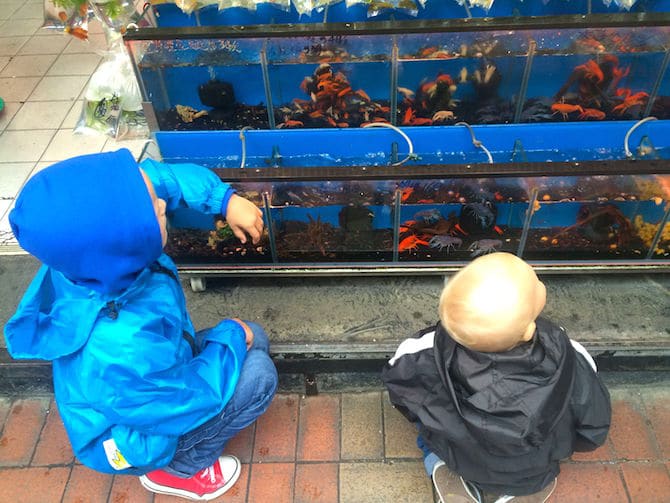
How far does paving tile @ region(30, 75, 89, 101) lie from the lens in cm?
454

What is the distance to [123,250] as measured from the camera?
1511 mm

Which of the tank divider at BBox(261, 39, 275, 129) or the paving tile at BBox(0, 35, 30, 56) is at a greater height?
the tank divider at BBox(261, 39, 275, 129)

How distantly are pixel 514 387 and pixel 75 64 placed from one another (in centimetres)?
477

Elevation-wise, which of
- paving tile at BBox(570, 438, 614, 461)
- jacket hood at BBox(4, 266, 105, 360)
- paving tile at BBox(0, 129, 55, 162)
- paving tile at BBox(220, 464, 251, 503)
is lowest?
paving tile at BBox(220, 464, 251, 503)

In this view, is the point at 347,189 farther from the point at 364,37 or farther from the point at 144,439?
the point at 144,439

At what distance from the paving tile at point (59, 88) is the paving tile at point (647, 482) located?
4.57 meters

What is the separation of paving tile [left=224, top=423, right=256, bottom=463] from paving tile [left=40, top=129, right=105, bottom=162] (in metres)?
2.50

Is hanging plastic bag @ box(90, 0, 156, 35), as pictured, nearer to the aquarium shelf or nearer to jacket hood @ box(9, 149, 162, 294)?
the aquarium shelf

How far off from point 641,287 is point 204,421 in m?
2.21

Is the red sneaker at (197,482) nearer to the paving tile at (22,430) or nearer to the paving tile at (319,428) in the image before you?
the paving tile at (319,428)

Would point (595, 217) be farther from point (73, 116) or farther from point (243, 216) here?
point (73, 116)

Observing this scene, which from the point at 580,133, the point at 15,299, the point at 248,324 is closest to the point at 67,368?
the point at 248,324

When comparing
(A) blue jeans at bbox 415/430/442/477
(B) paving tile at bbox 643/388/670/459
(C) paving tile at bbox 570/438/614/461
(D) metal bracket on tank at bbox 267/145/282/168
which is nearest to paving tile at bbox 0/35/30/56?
(D) metal bracket on tank at bbox 267/145/282/168

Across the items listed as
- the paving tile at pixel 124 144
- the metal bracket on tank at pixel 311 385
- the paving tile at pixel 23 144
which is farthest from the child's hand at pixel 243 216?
the paving tile at pixel 23 144
